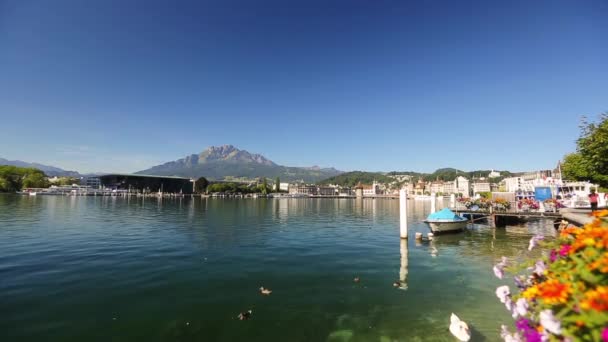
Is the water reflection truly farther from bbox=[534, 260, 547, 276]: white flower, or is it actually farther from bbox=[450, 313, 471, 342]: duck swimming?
bbox=[534, 260, 547, 276]: white flower

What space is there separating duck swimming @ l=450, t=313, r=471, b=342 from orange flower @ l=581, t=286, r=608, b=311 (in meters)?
7.30

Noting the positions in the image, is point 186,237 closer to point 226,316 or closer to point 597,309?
point 226,316

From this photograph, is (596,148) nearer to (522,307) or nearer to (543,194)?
(522,307)

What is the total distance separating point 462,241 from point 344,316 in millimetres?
21576

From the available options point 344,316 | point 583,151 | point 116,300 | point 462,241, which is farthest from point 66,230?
point 583,151

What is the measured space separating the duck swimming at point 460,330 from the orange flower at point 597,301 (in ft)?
24.0

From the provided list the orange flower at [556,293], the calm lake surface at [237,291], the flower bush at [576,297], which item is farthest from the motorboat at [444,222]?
the orange flower at [556,293]

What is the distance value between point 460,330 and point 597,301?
Result: 7.57 metres

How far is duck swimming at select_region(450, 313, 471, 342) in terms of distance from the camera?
839 centimetres

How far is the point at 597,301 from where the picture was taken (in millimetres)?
2473

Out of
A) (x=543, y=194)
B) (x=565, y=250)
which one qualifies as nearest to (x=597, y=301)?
(x=565, y=250)

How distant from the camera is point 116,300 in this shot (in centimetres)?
1080

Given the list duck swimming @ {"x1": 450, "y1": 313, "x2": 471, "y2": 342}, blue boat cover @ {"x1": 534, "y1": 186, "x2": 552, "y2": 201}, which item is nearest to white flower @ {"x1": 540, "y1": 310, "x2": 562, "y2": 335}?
duck swimming @ {"x1": 450, "y1": 313, "x2": 471, "y2": 342}

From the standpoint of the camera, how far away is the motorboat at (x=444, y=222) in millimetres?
29594
